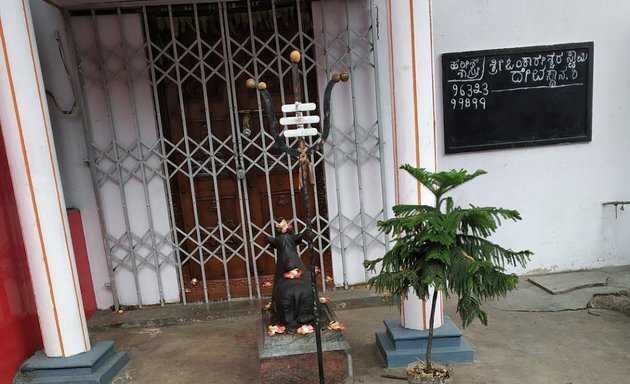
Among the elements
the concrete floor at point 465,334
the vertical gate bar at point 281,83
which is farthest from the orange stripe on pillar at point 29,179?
the vertical gate bar at point 281,83

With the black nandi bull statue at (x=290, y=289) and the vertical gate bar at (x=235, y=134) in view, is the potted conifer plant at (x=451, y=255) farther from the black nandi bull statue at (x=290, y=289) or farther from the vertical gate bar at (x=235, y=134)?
the vertical gate bar at (x=235, y=134)

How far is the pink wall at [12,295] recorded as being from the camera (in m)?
2.97

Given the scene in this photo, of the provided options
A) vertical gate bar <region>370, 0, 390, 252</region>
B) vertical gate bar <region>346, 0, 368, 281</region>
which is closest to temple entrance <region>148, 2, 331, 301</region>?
vertical gate bar <region>346, 0, 368, 281</region>

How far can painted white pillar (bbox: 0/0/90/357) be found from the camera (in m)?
2.64

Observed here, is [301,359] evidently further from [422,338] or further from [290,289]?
[422,338]

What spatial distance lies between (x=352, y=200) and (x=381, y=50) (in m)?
1.41

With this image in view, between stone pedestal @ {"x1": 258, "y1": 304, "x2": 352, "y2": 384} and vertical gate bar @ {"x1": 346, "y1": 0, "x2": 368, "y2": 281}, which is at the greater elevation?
vertical gate bar @ {"x1": 346, "y1": 0, "x2": 368, "y2": 281}

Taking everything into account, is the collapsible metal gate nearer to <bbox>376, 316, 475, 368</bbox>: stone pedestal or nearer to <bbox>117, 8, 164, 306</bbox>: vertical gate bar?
<bbox>117, 8, 164, 306</bbox>: vertical gate bar

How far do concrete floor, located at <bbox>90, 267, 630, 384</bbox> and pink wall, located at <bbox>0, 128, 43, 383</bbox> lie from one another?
65 centimetres

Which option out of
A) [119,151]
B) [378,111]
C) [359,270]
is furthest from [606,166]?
[119,151]

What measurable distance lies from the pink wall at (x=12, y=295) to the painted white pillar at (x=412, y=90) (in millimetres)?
2703

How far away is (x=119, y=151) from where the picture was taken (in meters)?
4.02

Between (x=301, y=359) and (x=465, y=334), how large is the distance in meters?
1.44

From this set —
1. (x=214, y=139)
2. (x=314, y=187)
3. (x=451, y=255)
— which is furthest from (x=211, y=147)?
(x=451, y=255)
